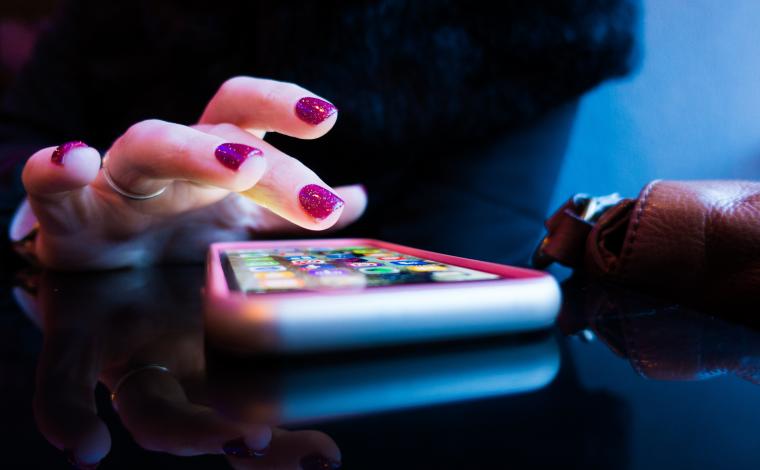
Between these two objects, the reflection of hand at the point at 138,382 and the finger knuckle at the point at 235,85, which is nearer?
the reflection of hand at the point at 138,382

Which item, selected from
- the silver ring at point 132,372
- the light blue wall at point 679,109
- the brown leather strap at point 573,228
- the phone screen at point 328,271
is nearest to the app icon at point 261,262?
the phone screen at point 328,271

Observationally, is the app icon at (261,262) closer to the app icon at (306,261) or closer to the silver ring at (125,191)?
the app icon at (306,261)

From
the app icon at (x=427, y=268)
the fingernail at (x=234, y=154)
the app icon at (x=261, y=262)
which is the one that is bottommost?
the app icon at (x=261, y=262)

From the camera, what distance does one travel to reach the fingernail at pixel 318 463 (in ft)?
0.44

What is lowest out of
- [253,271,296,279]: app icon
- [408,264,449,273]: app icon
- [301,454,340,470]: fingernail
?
[253,271,296,279]: app icon

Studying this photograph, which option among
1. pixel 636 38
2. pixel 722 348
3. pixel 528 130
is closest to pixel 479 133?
pixel 528 130

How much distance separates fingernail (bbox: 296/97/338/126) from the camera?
0.35 meters

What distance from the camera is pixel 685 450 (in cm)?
14

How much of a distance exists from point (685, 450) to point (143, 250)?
461mm

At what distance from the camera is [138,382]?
0.20m

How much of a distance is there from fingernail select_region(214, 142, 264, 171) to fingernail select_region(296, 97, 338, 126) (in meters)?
0.07

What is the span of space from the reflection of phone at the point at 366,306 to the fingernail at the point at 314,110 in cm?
12

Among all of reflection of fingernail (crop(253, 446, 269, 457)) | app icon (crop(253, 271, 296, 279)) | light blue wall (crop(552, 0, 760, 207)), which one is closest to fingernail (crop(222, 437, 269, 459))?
reflection of fingernail (crop(253, 446, 269, 457))

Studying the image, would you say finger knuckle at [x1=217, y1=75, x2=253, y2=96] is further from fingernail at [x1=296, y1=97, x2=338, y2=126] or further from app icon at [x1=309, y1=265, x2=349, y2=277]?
app icon at [x1=309, y1=265, x2=349, y2=277]
